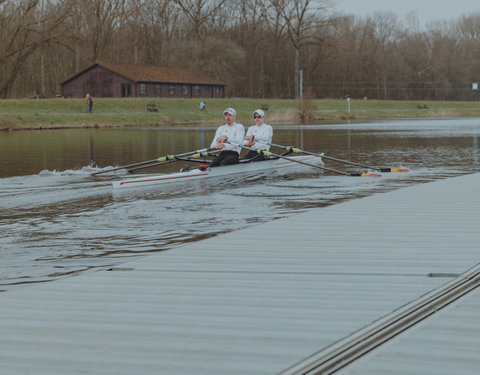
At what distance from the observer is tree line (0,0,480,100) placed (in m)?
61.4

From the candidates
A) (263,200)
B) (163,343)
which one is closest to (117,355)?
(163,343)

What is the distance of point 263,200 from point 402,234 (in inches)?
175

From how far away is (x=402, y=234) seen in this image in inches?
284

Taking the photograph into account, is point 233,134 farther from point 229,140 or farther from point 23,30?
point 23,30

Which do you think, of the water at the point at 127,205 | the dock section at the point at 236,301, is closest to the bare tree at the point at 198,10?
the water at the point at 127,205

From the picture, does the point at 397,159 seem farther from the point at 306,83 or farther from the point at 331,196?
the point at 306,83

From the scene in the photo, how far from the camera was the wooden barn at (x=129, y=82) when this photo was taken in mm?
64188

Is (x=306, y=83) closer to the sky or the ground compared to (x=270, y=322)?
closer to the sky

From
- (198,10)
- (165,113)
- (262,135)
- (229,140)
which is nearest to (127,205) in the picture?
(229,140)

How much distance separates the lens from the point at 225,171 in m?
14.7

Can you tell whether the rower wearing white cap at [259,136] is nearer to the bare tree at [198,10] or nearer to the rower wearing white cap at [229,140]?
the rower wearing white cap at [229,140]

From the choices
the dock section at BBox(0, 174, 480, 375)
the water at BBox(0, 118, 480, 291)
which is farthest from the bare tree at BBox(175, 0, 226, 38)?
the dock section at BBox(0, 174, 480, 375)

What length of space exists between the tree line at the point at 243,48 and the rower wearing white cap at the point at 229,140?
143 ft

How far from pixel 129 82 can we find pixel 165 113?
13209mm
